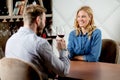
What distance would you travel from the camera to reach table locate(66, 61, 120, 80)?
2029 millimetres

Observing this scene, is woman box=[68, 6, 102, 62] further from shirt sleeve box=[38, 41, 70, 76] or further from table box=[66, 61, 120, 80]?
shirt sleeve box=[38, 41, 70, 76]

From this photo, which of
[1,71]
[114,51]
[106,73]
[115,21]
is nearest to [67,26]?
[115,21]

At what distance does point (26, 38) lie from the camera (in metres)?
2.01

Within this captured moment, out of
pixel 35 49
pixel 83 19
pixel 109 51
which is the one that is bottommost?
pixel 109 51

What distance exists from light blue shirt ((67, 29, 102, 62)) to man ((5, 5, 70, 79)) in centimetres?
78

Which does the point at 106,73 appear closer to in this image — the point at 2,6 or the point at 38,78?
the point at 38,78

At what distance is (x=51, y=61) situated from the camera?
199 cm

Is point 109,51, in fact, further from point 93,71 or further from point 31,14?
point 31,14

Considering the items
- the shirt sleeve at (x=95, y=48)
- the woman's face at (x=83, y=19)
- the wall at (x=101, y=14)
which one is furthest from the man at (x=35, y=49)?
the wall at (x=101, y=14)

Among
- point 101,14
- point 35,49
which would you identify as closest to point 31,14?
point 35,49

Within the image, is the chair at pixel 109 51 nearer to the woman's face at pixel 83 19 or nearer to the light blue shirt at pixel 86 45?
the light blue shirt at pixel 86 45

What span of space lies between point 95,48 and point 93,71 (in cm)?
67

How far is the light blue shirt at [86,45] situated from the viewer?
286 cm

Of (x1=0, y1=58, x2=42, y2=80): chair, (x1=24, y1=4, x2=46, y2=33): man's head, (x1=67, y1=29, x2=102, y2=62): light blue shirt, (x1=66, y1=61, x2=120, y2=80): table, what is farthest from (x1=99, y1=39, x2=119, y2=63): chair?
(x1=0, y1=58, x2=42, y2=80): chair
